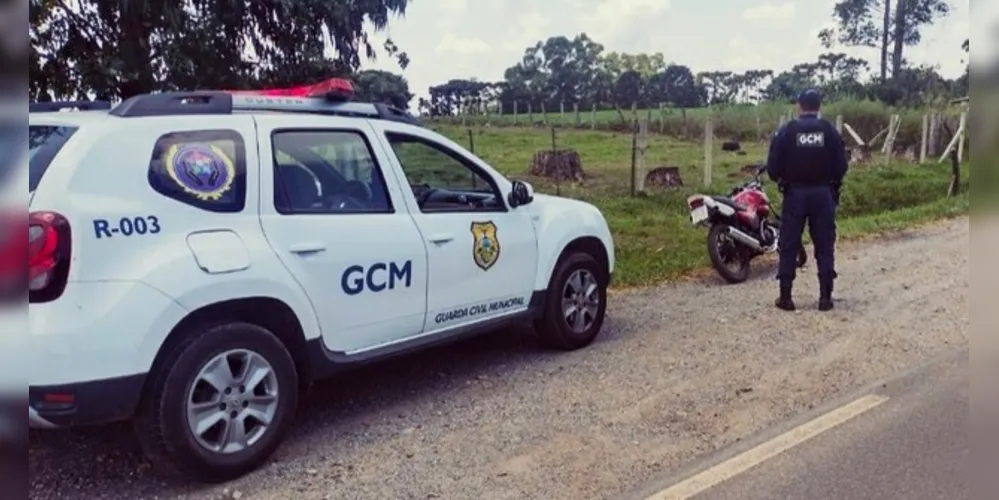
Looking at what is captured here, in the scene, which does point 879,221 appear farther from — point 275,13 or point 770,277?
point 275,13

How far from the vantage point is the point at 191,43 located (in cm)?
755

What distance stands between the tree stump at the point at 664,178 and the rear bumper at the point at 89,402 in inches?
513

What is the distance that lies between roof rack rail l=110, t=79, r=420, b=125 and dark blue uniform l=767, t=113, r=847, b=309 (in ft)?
11.4

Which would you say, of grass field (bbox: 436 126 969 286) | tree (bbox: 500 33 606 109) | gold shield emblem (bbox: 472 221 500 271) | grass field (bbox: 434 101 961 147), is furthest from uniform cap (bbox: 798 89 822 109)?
tree (bbox: 500 33 606 109)

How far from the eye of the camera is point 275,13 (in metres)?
8.24

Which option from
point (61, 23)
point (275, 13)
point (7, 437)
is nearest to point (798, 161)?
point (275, 13)

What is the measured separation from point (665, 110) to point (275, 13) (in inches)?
1281

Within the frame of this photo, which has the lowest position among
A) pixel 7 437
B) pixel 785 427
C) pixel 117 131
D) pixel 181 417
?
pixel 785 427

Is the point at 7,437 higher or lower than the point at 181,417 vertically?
higher

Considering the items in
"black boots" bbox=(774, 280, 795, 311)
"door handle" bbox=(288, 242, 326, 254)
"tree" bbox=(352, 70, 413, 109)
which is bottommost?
"black boots" bbox=(774, 280, 795, 311)

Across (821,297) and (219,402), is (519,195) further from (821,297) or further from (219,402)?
(821,297)

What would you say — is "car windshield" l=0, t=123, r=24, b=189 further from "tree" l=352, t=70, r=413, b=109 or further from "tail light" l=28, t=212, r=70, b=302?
"tree" l=352, t=70, r=413, b=109

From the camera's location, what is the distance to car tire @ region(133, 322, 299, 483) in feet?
12.5

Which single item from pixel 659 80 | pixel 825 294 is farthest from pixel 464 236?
pixel 659 80
